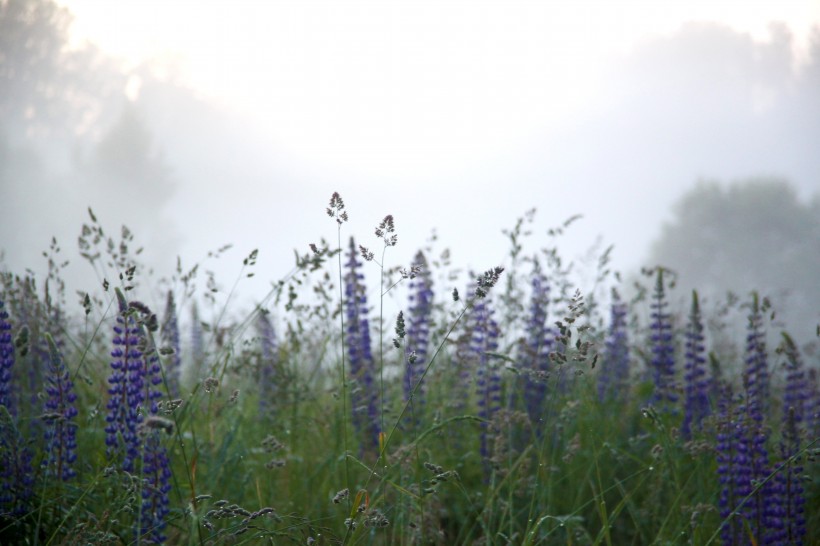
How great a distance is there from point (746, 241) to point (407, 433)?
3073 cm

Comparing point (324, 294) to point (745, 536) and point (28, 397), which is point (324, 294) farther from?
point (745, 536)

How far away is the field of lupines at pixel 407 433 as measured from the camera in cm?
254

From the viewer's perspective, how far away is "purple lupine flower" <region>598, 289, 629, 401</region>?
5.45 meters

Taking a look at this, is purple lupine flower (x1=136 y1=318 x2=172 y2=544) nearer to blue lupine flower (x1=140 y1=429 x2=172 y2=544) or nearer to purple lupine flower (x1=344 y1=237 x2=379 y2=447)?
blue lupine flower (x1=140 y1=429 x2=172 y2=544)

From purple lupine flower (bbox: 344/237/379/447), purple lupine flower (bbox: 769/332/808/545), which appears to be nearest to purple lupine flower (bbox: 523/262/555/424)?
purple lupine flower (bbox: 344/237/379/447)

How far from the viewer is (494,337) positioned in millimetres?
4355

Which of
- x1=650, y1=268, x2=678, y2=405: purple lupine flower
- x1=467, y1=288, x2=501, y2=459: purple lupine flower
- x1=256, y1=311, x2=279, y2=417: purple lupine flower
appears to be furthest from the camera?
x1=650, y1=268, x2=678, y2=405: purple lupine flower

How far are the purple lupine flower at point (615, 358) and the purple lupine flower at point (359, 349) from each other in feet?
6.88

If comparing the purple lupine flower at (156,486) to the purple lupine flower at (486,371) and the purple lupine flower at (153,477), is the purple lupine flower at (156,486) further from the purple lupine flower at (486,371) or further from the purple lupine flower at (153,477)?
the purple lupine flower at (486,371)

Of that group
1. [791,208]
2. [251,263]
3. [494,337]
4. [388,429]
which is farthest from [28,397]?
[791,208]

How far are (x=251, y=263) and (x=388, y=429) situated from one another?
1.39 m

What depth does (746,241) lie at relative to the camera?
30.5 m

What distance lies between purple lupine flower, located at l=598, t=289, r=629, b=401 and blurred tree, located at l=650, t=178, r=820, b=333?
82.0 ft

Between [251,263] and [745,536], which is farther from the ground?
[251,263]
